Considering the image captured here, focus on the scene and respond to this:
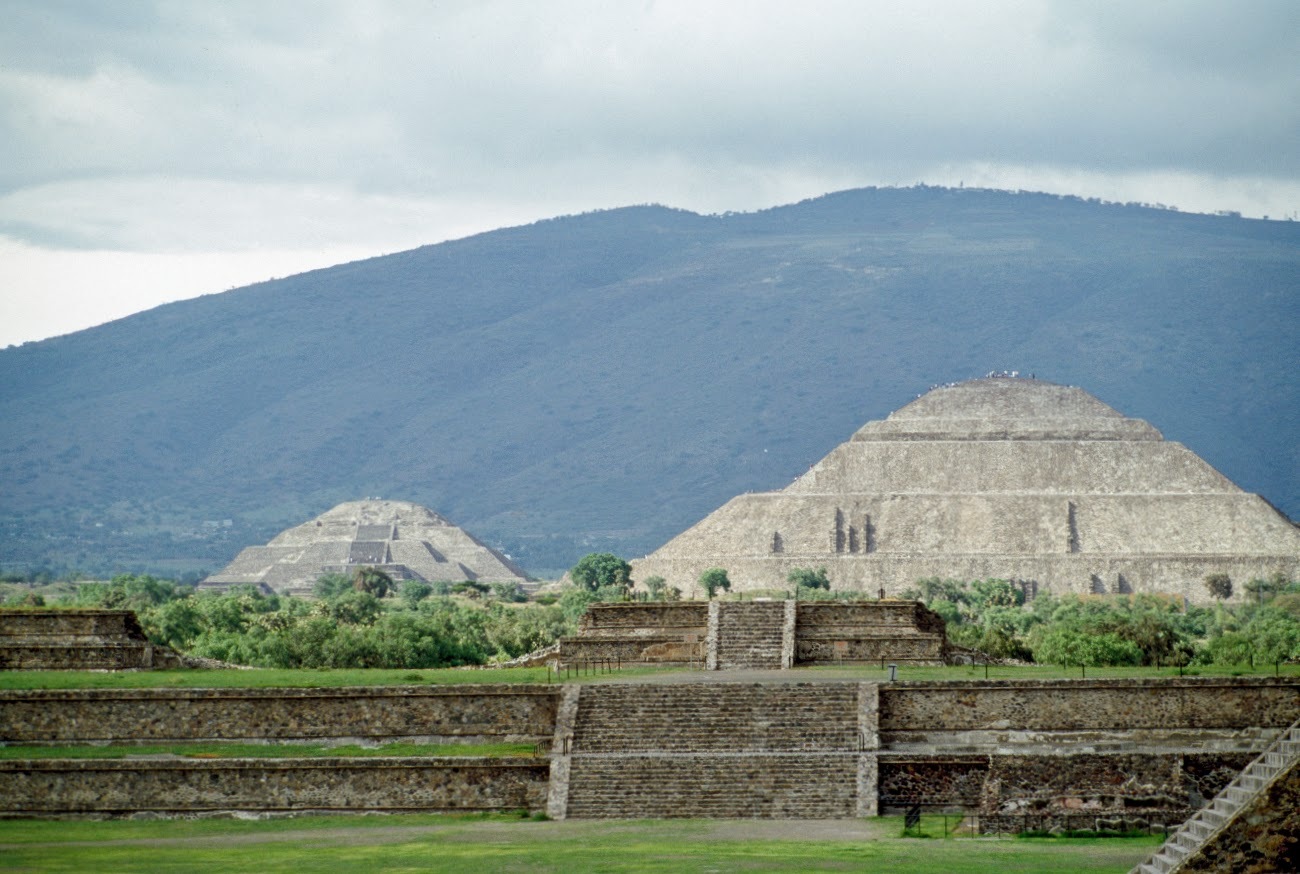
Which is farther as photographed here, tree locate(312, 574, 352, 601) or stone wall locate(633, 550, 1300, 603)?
tree locate(312, 574, 352, 601)

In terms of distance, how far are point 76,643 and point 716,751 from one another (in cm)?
1717

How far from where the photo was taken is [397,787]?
42.5 metres

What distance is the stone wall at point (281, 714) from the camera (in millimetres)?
44344

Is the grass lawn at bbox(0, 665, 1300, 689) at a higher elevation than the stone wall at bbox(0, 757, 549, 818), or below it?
higher

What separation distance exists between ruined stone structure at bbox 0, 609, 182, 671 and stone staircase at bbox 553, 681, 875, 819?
499 inches

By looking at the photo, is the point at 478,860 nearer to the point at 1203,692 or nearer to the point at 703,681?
the point at 703,681

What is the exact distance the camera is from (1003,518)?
436 feet

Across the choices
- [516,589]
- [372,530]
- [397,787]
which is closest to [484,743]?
[397,787]

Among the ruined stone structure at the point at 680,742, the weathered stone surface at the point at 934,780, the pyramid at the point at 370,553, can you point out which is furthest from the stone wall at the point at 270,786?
the pyramid at the point at 370,553

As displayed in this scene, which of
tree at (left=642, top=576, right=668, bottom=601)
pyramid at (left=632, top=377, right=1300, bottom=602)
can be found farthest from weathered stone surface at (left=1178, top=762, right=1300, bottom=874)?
pyramid at (left=632, top=377, right=1300, bottom=602)

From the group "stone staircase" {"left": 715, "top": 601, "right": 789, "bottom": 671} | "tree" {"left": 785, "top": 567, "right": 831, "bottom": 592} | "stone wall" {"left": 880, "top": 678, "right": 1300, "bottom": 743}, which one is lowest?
"stone wall" {"left": 880, "top": 678, "right": 1300, "bottom": 743}

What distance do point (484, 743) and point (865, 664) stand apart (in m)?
10.3

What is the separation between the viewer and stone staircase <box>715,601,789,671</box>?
51.1 metres

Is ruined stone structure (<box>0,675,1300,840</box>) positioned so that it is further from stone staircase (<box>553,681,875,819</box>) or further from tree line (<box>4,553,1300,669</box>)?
tree line (<box>4,553,1300,669</box>)
